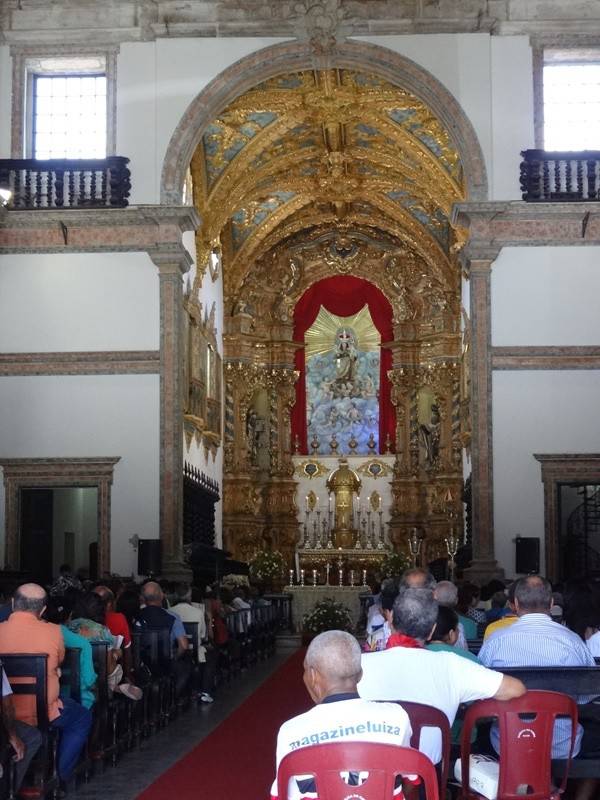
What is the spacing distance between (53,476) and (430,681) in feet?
51.8

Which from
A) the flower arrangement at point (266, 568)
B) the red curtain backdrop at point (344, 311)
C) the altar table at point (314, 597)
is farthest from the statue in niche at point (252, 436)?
the altar table at point (314, 597)

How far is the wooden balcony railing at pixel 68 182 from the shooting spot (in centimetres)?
2127

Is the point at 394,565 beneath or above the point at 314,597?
above

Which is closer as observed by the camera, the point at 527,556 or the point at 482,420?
the point at 527,556

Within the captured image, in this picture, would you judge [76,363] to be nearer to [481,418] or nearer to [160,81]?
[160,81]

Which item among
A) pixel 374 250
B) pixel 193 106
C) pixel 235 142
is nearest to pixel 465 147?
pixel 193 106

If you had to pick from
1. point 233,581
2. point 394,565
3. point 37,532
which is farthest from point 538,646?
point 394,565

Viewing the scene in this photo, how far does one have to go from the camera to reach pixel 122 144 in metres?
21.6

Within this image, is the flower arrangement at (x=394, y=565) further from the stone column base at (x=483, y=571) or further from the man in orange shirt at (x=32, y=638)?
the man in orange shirt at (x=32, y=638)

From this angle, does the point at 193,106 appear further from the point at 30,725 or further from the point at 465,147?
the point at 30,725

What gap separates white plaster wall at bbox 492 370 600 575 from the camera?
67.8 ft

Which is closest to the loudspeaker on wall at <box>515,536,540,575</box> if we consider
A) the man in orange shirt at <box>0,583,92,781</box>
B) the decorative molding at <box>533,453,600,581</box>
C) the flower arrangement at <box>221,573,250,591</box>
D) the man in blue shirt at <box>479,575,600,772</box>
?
→ the decorative molding at <box>533,453,600,581</box>

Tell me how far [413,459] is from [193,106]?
14.1m

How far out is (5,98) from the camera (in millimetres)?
21781
